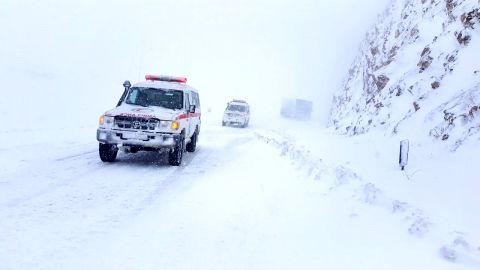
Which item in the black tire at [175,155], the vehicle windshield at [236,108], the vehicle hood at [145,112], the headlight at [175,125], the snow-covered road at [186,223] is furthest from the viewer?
the vehicle windshield at [236,108]

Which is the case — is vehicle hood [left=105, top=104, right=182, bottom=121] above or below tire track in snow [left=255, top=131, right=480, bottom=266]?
above

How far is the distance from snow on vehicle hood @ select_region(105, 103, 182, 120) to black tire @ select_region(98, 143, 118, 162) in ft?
2.61

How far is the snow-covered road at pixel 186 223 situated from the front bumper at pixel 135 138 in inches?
29.5

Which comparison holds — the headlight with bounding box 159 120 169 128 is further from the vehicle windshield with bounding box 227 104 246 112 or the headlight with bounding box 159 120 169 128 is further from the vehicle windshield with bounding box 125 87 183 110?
the vehicle windshield with bounding box 227 104 246 112

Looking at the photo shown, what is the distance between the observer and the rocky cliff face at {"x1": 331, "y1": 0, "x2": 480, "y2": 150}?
30.9ft

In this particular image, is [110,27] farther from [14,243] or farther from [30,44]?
[14,243]

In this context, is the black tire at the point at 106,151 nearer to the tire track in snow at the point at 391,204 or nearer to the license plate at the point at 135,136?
the license plate at the point at 135,136

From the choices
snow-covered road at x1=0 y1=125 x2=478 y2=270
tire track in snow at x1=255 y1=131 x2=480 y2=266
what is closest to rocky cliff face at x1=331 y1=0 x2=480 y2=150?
tire track in snow at x1=255 y1=131 x2=480 y2=266

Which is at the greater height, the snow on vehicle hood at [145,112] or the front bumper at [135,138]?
the snow on vehicle hood at [145,112]

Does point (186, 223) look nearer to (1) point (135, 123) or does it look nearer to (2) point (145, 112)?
(1) point (135, 123)

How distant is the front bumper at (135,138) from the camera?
32.2 ft

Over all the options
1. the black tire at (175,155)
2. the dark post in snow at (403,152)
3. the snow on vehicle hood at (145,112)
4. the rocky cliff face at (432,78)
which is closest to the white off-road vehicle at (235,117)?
the rocky cliff face at (432,78)

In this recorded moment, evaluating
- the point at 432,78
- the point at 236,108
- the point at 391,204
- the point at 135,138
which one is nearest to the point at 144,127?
the point at 135,138

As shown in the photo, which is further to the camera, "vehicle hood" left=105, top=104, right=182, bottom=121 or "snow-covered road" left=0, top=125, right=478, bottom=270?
"vehicle hood" left=105, top=104, right=182, bottom=121
